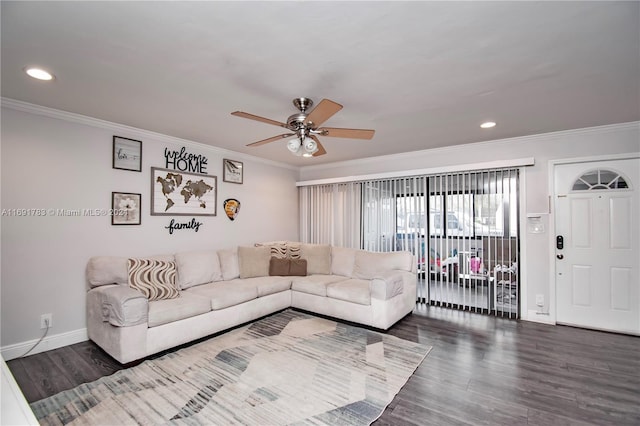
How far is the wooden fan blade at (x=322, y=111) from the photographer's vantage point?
2102 millimetres

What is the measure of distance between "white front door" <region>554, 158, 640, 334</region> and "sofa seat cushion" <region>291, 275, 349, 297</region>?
293 cm

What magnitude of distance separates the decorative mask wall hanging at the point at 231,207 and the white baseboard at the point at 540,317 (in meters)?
4.49

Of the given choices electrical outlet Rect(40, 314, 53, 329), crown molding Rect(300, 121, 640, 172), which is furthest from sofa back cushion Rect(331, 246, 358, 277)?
electrical outlet Rect(40, 314, 53, 329)

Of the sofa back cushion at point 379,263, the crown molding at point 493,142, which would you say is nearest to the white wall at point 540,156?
the crown molding at point 493,142

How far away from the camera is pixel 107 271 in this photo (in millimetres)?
3199

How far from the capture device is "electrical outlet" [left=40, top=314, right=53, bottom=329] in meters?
3.05

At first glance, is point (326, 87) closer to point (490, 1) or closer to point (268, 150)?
point (490, 1)

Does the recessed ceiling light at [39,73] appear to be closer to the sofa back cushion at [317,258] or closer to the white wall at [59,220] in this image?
the white wall at [59,220]

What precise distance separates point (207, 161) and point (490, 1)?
3.99 metres

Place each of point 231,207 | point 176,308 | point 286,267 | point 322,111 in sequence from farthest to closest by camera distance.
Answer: point 231,207
point 286,267
point 176,308
point 322,111

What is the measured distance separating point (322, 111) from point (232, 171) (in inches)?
120

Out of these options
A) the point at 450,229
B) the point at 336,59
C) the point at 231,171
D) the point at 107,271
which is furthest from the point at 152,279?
the point at 450,229

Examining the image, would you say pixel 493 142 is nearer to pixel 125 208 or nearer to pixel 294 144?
pixel 294 144

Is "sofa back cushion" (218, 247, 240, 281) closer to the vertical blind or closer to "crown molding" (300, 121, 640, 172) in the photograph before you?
the vertical blind
